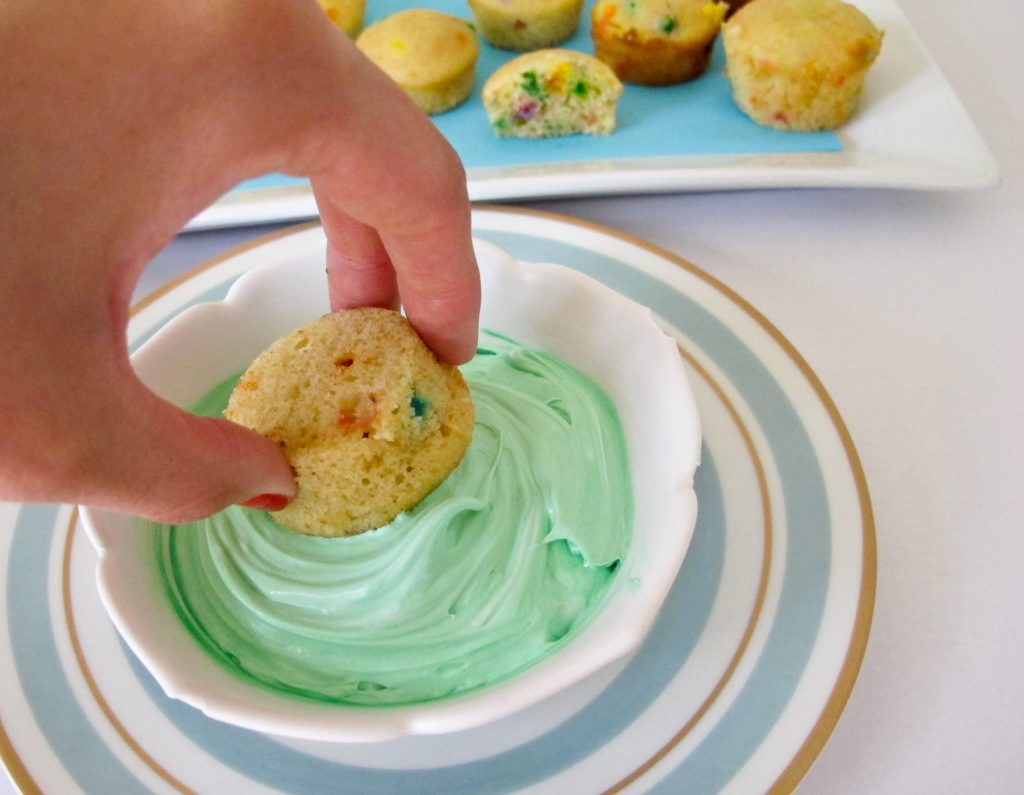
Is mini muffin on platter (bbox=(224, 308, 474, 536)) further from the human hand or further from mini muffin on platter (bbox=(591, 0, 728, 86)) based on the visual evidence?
mini muffin on platter (bbox=(591, 0, 728, 86))

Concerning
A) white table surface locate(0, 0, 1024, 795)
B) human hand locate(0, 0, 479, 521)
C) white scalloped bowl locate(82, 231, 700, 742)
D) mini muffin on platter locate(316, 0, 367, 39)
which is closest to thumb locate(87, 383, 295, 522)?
human hand locate(0, 0, 479, 521)

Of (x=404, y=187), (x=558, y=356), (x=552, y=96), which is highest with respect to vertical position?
(x=404, y=187)

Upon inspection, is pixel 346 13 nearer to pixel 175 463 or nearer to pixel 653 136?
pixel 653 136

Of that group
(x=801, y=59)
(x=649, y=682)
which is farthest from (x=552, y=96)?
(x=649, y=682)

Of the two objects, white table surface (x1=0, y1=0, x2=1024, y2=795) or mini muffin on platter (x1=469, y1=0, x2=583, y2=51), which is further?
mini muffin on platter (x1=469, y1=0, x2=583, y2=51)

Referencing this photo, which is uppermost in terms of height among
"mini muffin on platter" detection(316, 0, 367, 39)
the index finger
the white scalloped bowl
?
the index finger

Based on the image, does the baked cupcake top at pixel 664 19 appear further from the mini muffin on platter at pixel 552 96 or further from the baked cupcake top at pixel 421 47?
the baked cupcake top at pixel 421 47

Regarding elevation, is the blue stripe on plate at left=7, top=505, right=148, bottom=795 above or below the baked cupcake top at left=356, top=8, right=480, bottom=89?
below
